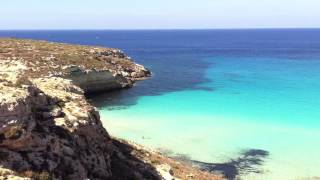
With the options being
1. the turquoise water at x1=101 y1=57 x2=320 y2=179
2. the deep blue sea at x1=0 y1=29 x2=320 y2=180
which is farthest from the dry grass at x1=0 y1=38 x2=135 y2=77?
the turquoise water at x1=101 y1=57 x2=320 y2=179

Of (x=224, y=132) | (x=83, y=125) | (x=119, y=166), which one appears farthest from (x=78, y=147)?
(x=224, y=132)

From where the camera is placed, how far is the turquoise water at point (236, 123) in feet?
129

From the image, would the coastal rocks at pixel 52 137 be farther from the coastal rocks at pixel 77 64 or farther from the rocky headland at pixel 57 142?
the coastal rocks at pixel 77 64

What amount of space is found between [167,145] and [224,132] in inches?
300

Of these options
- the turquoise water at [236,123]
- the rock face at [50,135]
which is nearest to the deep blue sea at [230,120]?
the turquoise water at [236,123]

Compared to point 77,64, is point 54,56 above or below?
above

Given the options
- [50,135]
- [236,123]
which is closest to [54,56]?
[236,123]

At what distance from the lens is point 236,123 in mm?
50938

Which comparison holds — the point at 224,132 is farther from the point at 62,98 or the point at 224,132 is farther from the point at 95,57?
the point at 95,57

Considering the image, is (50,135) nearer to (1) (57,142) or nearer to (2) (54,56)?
(1) (57,142)

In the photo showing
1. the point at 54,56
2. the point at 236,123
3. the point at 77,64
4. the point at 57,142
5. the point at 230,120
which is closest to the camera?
the point at 57,142

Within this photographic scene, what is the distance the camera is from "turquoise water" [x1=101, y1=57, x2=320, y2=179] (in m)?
39.2

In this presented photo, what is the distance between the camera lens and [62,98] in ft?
78.8

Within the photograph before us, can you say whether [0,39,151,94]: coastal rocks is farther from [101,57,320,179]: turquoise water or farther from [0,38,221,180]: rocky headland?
[0,38,221,180]: rocky headland
